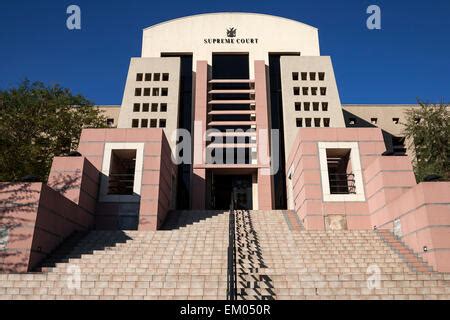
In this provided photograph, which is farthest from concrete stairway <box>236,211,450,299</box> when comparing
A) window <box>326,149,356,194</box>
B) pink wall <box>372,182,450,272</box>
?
window <box>326,149,356,194</box>

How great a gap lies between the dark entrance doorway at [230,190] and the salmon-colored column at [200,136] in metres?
1.56

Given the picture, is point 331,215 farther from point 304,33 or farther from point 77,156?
point 304,33

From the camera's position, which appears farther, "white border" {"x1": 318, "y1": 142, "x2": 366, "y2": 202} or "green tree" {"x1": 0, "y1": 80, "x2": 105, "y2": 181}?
"green tree" {"x1": 0, "y1": 80, "x2": 105, "y2": 181}

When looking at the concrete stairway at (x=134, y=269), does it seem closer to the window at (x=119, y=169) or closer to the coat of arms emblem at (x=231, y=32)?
the window at (x=119, y=169)

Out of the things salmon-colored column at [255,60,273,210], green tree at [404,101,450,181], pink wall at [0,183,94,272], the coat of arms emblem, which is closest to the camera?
pink wall at [0,183,94,272]

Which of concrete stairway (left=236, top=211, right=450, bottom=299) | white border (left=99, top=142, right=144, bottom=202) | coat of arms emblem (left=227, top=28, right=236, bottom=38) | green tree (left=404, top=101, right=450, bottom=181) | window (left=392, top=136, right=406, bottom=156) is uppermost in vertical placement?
coat of arms emblem (left=227, top=28, right=236, bottom=38)

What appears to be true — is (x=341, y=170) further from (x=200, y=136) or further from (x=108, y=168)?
(x=200, y=136)

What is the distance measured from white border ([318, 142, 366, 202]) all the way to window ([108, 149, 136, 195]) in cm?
973

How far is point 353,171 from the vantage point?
18.9m

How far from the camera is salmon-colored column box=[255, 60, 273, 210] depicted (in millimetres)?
29672

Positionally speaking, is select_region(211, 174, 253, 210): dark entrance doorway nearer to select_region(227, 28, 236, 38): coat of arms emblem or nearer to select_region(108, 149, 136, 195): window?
select_region(108, 149, 136, 195): window

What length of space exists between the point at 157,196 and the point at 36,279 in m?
8.06

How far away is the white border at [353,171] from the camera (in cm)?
1812

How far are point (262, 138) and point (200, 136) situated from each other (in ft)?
17.5
